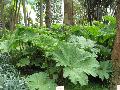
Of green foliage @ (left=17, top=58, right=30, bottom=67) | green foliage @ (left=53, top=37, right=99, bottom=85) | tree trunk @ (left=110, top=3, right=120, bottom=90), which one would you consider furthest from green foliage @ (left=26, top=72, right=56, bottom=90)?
tree trunk @ (left=110, top=3, right=120, bottom=90)

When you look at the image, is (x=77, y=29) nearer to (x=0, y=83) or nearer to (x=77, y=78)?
(x=77, y=78)

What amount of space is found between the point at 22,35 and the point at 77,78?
1809 millimetres

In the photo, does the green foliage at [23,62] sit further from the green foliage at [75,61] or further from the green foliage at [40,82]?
the green foliage at [75,61]

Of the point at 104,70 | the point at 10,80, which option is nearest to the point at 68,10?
the point at 104,70

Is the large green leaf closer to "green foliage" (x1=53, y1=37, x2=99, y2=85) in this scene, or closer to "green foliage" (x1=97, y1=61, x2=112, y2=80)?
"green foliage" (x1=53, y1=37, x2=99, y2=85)

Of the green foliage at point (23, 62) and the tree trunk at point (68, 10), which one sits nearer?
the green foliage at point (23, 62)

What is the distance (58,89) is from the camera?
17.3 ft

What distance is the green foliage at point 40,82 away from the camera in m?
6.42

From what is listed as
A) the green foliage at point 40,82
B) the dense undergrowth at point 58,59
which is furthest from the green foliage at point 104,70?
the green foliage at point 40,82

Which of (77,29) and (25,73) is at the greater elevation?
(77,29)

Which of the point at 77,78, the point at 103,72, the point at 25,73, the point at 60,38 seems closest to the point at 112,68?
the point at 103,72

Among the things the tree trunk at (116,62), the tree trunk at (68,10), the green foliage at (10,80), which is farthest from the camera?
the tree trunk at (68,10)

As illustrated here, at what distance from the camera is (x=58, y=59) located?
6.49 m

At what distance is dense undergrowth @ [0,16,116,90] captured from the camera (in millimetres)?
6457
